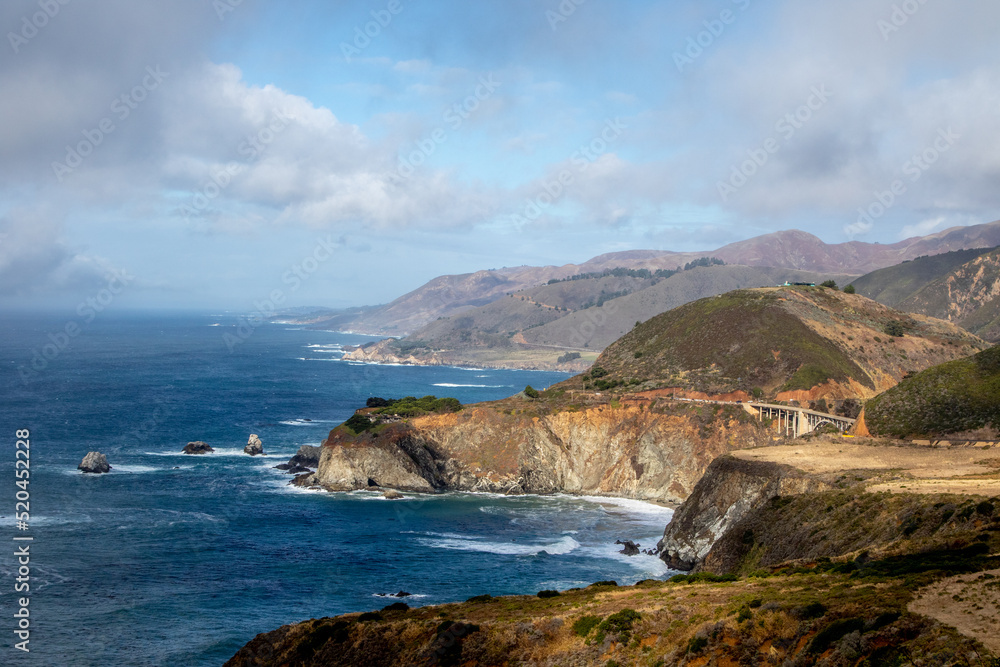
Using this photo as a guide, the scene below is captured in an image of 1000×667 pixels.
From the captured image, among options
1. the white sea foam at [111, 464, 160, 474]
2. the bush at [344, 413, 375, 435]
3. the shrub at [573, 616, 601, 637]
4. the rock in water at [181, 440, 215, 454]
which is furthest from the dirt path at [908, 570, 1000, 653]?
the rock in water at [181, 440, 215, 454]

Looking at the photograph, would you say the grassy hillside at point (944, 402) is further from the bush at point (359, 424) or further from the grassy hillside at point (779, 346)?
the bush at point (359, 424)

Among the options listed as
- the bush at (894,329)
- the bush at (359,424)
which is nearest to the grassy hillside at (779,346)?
the bush at (894,329)

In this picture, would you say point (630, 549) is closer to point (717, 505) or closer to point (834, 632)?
point (717, 505)

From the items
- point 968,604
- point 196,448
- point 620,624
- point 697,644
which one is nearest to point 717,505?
point 620,624

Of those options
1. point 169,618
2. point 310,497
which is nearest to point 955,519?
point 169,618

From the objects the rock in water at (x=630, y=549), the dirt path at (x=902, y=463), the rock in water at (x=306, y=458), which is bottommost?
the rock in water at (x=630, y=549)

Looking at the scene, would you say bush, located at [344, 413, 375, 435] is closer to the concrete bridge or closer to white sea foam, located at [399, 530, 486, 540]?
white sea foam, located at [399, 530, 486, 540]
